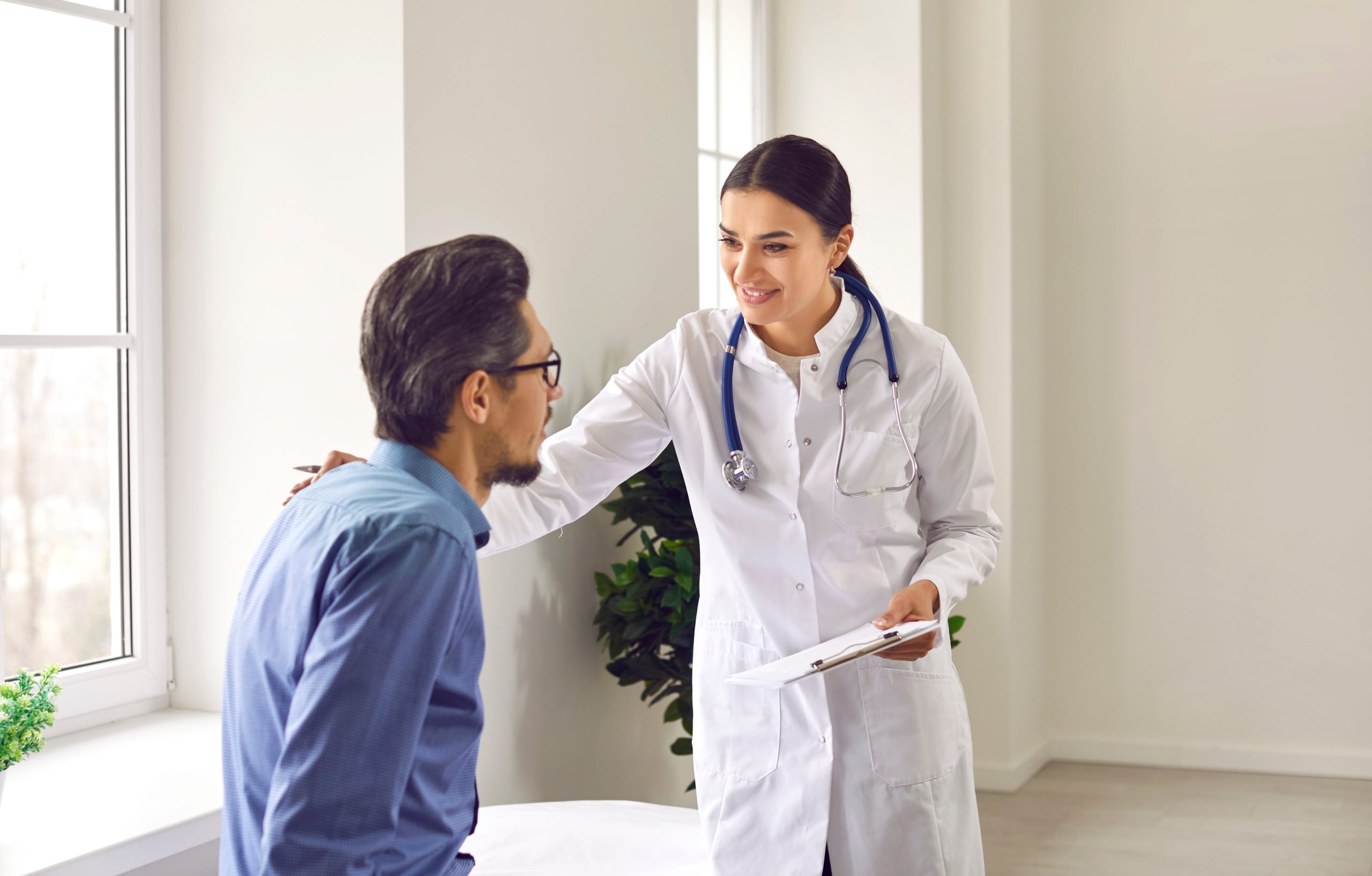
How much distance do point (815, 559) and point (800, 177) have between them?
562 mm

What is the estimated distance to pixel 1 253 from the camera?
1909 mm

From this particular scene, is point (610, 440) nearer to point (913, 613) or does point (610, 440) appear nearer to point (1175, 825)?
point (913, 613)

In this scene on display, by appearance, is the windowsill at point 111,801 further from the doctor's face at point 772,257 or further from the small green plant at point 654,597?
the doctor's face at point 772,257

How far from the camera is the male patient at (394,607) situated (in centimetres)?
80

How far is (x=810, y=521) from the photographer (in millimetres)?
1710

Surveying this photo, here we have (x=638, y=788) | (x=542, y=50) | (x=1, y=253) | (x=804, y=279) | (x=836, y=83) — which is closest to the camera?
(x=804, y=279)

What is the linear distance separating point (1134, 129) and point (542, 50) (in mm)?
2719

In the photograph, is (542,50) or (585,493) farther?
(542,50)

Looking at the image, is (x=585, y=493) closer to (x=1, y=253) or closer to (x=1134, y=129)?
(x=1, y=253)

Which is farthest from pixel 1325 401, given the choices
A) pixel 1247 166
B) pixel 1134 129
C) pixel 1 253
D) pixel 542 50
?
pixel 1 253

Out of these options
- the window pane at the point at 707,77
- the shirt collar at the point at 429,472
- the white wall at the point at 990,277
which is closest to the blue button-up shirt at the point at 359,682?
the shirt collar at the point at 429,472

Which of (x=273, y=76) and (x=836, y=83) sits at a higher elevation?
(x=836, y=83)

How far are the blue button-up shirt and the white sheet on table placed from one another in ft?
2.80

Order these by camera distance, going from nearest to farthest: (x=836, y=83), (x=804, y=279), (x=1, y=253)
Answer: (x=804, y=279), (x=1, y=253), (x=836, y=83)
